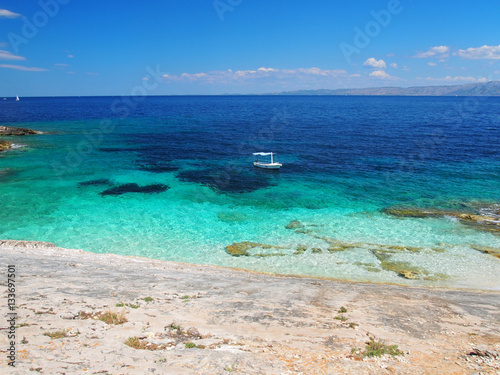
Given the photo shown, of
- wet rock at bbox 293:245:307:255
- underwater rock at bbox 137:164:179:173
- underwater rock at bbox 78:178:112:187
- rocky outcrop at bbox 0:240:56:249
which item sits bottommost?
wet rock at bbox 293:245:307:255

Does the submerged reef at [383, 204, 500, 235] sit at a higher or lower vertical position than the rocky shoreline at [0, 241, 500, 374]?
lower

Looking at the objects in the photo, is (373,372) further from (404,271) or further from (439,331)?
(404,271)

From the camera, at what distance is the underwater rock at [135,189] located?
130 ft

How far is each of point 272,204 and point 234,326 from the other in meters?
24.2

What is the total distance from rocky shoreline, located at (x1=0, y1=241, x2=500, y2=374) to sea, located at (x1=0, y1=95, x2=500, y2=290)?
5.76m

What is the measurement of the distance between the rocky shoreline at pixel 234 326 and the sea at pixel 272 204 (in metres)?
5.76

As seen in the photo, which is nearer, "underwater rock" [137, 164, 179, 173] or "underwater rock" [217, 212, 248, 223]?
"underwater rock" [217, 212, 248, 223]

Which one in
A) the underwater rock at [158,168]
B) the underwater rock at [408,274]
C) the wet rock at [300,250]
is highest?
the underwater rock at [158,168]

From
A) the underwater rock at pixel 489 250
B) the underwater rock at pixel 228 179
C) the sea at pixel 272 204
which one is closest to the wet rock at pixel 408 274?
the sea at pixel 272 204

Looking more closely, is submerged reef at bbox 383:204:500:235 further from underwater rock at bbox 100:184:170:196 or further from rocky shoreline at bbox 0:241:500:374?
underwater rock at bbox 100:184:170:196

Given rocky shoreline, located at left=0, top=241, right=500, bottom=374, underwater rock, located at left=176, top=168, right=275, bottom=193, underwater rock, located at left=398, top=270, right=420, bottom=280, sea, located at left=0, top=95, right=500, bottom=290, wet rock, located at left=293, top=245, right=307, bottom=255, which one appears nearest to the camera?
rocky shoreline, located at left=0, top=241, right=500, bottom=374

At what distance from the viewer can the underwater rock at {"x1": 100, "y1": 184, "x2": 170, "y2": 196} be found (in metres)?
39.6

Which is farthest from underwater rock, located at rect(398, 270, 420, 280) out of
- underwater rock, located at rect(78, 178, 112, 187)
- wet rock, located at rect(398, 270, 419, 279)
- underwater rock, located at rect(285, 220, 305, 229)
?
underwater rock, located at rect(78, 178, 112, 187)

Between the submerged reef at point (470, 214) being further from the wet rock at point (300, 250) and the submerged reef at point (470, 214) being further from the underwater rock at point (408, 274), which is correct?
the wet rock at point (300, 250)
